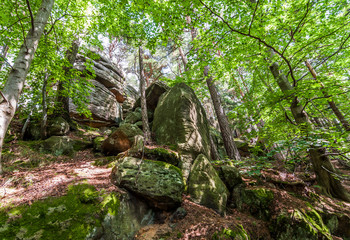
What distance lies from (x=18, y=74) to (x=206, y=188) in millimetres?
5940

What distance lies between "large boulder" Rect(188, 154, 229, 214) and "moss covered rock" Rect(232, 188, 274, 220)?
0.45m

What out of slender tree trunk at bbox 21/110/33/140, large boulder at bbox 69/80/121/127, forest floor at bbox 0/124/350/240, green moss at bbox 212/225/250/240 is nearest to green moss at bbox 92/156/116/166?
forest floor at bbox 0/124/350/240

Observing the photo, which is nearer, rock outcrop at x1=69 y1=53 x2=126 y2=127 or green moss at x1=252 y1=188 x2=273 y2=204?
green moss at x1=252 y1=188 x2=273 y2=204

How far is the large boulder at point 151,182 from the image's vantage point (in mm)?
3614

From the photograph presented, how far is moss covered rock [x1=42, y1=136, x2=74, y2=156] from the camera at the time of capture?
585cm

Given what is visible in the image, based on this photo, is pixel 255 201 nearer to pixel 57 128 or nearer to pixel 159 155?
pixel 159 155

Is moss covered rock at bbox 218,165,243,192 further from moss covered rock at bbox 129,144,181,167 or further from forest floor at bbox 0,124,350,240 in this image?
moss covered rock at bbox 129,144,181,167

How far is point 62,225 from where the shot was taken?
2.40 metres

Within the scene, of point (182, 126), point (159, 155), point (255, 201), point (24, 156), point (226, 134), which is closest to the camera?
point (255, 201)

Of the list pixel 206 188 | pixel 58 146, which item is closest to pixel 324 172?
pixel 206 188

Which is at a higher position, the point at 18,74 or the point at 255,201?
the point at 18,74

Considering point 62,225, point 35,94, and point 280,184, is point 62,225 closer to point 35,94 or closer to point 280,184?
point 280,184

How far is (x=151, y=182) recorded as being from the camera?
379cm

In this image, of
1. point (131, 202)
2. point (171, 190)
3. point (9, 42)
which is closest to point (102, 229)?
point (131, 202)
